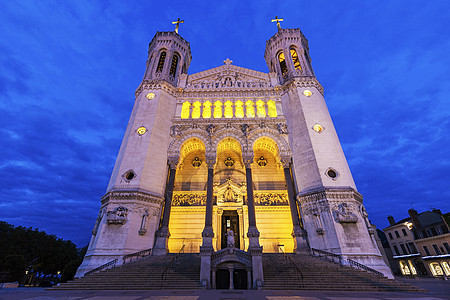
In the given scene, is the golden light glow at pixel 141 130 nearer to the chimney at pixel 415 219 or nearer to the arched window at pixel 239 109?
the arched window at pixel 239 109

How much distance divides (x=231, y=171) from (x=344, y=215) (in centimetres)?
1142

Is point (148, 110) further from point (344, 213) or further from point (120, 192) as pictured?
point (344, 213)

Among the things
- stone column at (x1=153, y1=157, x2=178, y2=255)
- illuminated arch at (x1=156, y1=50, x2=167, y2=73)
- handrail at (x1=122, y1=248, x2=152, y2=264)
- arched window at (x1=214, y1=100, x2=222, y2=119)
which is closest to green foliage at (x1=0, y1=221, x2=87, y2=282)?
handrail at (x1=122, y1=248, x2=152, y2=264)

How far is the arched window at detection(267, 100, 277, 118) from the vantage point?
23.4m

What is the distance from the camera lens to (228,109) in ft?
77.7

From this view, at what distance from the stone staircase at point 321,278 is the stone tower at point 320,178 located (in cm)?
249

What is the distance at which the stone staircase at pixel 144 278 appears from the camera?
1087 centimetres

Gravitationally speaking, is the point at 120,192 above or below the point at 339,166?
below

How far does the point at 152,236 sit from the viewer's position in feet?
55.2

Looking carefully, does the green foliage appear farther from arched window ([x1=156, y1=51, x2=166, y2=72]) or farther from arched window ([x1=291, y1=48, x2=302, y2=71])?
arched window ([x1=291, y1=48, x2=302, y2=71])

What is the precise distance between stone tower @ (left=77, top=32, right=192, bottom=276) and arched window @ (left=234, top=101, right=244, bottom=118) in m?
7.15

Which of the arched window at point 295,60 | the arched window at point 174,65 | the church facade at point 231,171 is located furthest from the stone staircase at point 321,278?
the arched window at point 174,65

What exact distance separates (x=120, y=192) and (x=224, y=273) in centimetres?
1043

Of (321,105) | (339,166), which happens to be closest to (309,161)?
(339,166)
